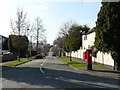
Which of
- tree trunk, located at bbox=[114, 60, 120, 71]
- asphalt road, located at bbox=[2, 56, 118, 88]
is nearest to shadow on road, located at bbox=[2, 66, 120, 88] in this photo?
asphalt road, located at bbox=[2, 56, 118, 88]

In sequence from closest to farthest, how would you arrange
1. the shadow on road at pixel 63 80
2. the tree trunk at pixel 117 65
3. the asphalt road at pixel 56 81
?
the asphalt road at pixel 56 81 < the shadow on road at pixel 63 80 < the tree trunk at pixel 117 65

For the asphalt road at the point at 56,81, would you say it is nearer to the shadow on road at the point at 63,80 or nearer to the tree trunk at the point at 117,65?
the shadow on road at the point at 63,80

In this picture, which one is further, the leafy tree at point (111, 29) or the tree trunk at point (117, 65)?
the tree trunk at point (117, 65)

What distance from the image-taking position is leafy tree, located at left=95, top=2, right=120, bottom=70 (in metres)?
20.0

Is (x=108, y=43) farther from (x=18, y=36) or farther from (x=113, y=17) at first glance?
(x=18, y=36)

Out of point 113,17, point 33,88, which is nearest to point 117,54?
point 113,17

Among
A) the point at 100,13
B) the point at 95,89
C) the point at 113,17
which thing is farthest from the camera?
the point at 100,13

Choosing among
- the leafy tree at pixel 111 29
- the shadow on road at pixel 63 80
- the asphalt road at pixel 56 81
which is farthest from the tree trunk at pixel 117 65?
the shadow on road at pixel 63 80

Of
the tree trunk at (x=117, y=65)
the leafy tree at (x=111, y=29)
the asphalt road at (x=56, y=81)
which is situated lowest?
the asphalt road at (x=56, y=81)

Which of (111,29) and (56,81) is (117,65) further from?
(56,81)

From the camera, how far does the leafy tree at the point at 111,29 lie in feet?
65.7

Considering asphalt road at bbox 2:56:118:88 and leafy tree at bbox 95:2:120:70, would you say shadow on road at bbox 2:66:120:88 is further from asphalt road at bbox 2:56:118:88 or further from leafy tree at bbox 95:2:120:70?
leafy tree at bbox 95:2:120:70

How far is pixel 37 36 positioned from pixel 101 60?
43916mm

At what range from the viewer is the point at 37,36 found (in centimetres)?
7106
